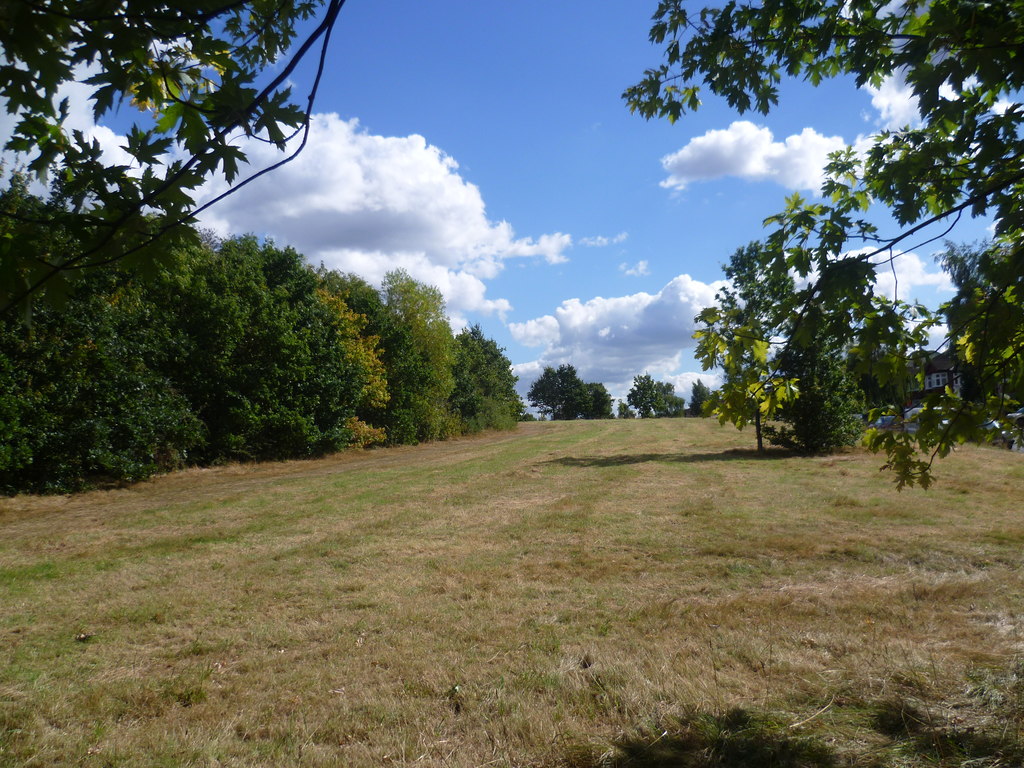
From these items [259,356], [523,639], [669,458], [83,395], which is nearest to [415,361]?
[259,356]

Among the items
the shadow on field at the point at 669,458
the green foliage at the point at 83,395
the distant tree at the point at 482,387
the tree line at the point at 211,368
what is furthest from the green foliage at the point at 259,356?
the distant tree at the point at 482,387

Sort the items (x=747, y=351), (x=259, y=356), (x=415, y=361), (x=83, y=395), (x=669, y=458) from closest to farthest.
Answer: (x=747, y=351) < (x=83, y=395) < (x=669, y=458) < (x=259, y=356) < (x=415, y=361)

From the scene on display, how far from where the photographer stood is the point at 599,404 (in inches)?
3634

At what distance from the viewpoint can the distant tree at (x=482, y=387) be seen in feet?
138

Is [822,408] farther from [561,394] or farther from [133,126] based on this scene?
[561,394]

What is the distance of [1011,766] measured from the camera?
9.29ft

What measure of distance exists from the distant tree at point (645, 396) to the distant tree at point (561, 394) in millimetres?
6413

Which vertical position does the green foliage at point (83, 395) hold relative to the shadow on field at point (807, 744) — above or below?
above

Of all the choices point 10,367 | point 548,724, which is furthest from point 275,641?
point 10,367

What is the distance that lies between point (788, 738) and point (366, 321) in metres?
26.7

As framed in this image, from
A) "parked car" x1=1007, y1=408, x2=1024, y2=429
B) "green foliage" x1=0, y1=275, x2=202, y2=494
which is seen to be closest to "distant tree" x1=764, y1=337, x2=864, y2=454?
"parked car" x1=1007, y1=408, x2=1024, y2=429

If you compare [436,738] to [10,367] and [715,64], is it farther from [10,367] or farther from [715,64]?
[10,367]

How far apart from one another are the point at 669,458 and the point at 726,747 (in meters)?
17.4

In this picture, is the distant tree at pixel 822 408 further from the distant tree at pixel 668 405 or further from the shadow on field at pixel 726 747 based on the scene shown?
the distant tree at pixel 668 405
